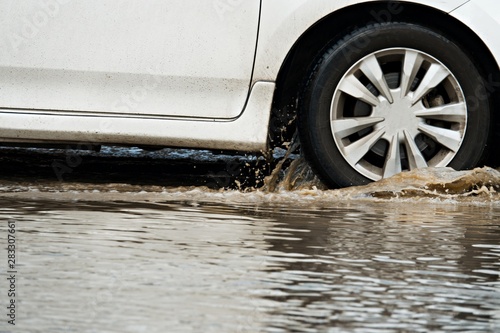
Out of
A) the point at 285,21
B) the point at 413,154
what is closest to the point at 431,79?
the point at 413,154

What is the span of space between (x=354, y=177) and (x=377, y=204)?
18 cm

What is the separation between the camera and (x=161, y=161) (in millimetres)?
7594

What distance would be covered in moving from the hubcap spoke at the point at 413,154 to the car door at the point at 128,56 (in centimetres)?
81

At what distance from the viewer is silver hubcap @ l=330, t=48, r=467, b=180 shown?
5.85 meters

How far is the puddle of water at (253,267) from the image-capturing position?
339cm

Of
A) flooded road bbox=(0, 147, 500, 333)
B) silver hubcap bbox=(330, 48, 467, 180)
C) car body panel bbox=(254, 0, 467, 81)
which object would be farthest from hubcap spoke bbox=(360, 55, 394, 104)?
flooded road bbox=(0, 147, 500, 333)

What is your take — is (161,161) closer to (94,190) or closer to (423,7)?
(94,190)

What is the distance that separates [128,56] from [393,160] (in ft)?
4.46

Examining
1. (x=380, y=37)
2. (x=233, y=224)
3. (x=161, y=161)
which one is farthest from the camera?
(x=161, y=161)

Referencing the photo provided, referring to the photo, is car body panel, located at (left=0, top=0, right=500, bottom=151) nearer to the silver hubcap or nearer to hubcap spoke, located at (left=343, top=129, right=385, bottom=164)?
the silver hubcap

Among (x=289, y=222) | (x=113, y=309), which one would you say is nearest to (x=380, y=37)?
(x=289, y=222)

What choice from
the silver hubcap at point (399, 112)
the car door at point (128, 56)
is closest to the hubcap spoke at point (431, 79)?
the silver hubcap at point (399, 112)

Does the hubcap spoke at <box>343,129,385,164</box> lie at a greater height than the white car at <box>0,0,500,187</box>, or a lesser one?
lesser

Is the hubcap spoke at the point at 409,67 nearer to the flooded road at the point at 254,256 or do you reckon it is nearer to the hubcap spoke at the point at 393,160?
the hubcap spoke at the point at 393,160
